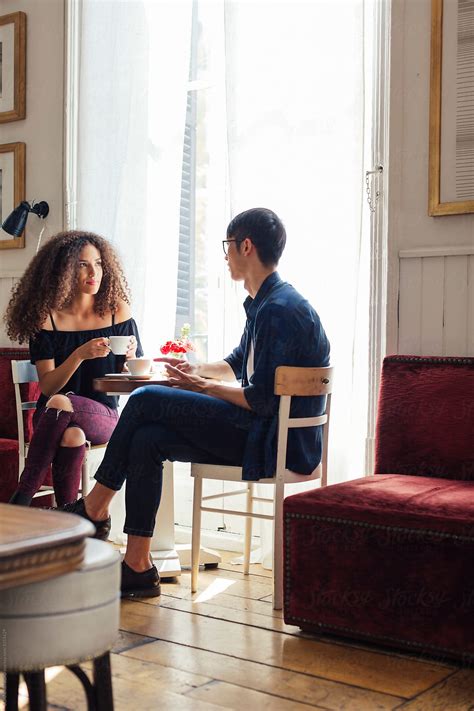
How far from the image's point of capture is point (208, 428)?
2754 mm

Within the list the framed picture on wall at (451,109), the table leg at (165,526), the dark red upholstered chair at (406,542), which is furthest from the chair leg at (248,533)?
the framed picture on wall at (451,109)

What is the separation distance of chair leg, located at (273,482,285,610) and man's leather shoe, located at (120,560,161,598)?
0.40 metres

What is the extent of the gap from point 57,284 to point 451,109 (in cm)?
158

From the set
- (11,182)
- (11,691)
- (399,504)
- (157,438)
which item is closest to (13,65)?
(11,182)

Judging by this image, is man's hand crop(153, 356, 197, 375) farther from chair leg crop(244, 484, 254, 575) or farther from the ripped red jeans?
chair leg crop(244, 484, 254, 575)

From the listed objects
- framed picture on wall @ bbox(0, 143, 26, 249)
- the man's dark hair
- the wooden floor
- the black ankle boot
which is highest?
framed picture on wall @ bbox(0, 143, 26, 249)

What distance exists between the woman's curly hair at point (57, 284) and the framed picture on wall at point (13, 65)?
1.12 m

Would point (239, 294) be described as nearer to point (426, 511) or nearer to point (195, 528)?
point (195, 528)

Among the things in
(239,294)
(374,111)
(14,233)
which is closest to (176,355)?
(239,294)

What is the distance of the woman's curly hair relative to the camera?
3430 mm

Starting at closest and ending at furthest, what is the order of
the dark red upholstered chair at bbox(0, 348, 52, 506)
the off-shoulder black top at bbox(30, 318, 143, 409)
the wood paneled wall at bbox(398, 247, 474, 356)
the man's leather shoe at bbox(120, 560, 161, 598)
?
the man's leather shoe at bbox(120, 560, 161, 598) → the wood paneled wall at bbox(398, 247, 474, 356) → the off-shoulder black top at bbox(30, 318, 143, 409) → the dark red upholstered chair at bbox(0, 348, 52, 506)

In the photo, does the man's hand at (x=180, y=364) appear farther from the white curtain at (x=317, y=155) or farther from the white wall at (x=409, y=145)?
the white wall at (x=409, y=145)


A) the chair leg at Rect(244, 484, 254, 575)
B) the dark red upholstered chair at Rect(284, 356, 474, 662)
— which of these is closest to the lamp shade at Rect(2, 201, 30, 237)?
the chair leg at Rect(244, 484, 254, 575)

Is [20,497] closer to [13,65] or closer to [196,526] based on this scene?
[196,526]
